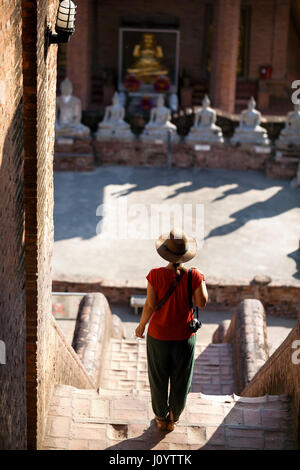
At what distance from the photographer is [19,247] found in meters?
5.67

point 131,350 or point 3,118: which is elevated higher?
point 3,118

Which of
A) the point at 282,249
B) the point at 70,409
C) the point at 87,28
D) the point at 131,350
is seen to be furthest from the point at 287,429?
the point at 87,28

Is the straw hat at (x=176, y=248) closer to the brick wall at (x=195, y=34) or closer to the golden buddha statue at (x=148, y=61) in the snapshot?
the brick wall at (x=195, y=34)

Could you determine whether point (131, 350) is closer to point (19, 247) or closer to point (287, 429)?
point (287, 429)

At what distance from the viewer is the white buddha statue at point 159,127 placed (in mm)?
18641

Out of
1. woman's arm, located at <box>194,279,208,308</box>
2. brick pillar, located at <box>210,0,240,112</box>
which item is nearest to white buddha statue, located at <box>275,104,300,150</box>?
brick pillar, located at <box>210,0,240,112</box>

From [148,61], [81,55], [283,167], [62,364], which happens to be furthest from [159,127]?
[62,364]

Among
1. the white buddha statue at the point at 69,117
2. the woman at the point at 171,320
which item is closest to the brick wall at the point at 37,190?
the woman at the point at 171,320

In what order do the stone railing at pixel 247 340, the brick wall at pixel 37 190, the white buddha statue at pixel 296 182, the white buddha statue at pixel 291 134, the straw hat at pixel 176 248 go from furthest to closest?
1. the white buddha statue at pixel 291 134
2. the white buddha statue at pixel 296 182
3. the stone railing at pixel 247 340
4. the straw hat at pixel 176 248
5. the brick wall at pixel 37 190

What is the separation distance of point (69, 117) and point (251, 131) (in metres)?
4.11

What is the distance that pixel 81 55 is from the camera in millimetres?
22453

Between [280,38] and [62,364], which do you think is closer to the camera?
[62,364]

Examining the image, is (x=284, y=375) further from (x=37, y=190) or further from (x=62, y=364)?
(x=37, y=190)

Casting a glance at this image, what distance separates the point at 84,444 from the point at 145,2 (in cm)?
2162
